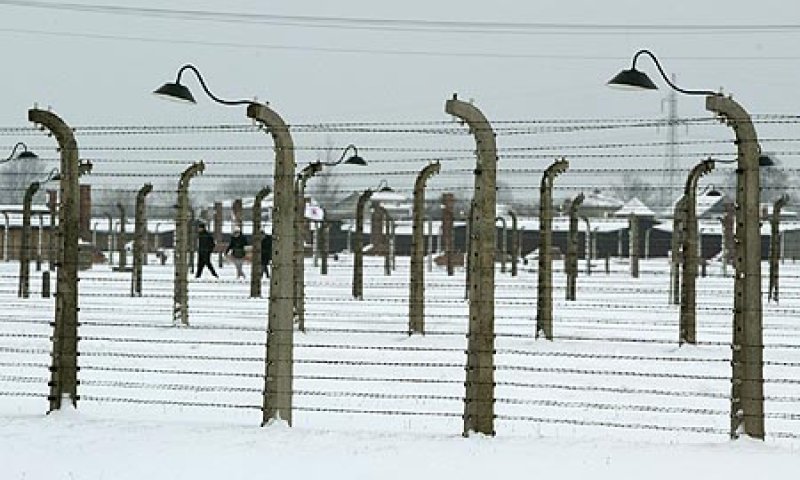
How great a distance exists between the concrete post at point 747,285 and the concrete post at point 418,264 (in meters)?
6.39

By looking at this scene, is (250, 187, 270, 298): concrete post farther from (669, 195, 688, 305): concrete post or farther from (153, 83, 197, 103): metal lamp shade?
(153, 83, 197, 103): metal lamp shade

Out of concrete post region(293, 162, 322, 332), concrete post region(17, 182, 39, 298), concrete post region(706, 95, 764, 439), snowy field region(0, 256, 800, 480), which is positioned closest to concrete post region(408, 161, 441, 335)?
snowy field region(0, 256, 800, 480)

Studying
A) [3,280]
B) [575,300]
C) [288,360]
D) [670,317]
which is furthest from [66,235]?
[3,280]

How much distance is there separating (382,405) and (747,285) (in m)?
3.50

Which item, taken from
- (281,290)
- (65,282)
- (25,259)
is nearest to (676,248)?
(25,259)

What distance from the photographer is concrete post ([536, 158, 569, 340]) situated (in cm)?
1347

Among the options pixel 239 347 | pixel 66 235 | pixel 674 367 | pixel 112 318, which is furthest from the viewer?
pixel 112 318

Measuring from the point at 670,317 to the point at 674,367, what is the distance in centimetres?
535

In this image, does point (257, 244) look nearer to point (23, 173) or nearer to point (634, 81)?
point (23, 173)

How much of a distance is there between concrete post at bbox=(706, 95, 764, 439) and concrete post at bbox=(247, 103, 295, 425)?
2.72 m

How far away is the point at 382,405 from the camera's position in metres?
9.98

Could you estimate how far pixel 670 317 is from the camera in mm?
17188

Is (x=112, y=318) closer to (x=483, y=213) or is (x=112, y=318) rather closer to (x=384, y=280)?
(x=483, y=213)

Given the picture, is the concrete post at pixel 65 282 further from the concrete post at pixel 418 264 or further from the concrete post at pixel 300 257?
the concrete post at pixel 418 264
